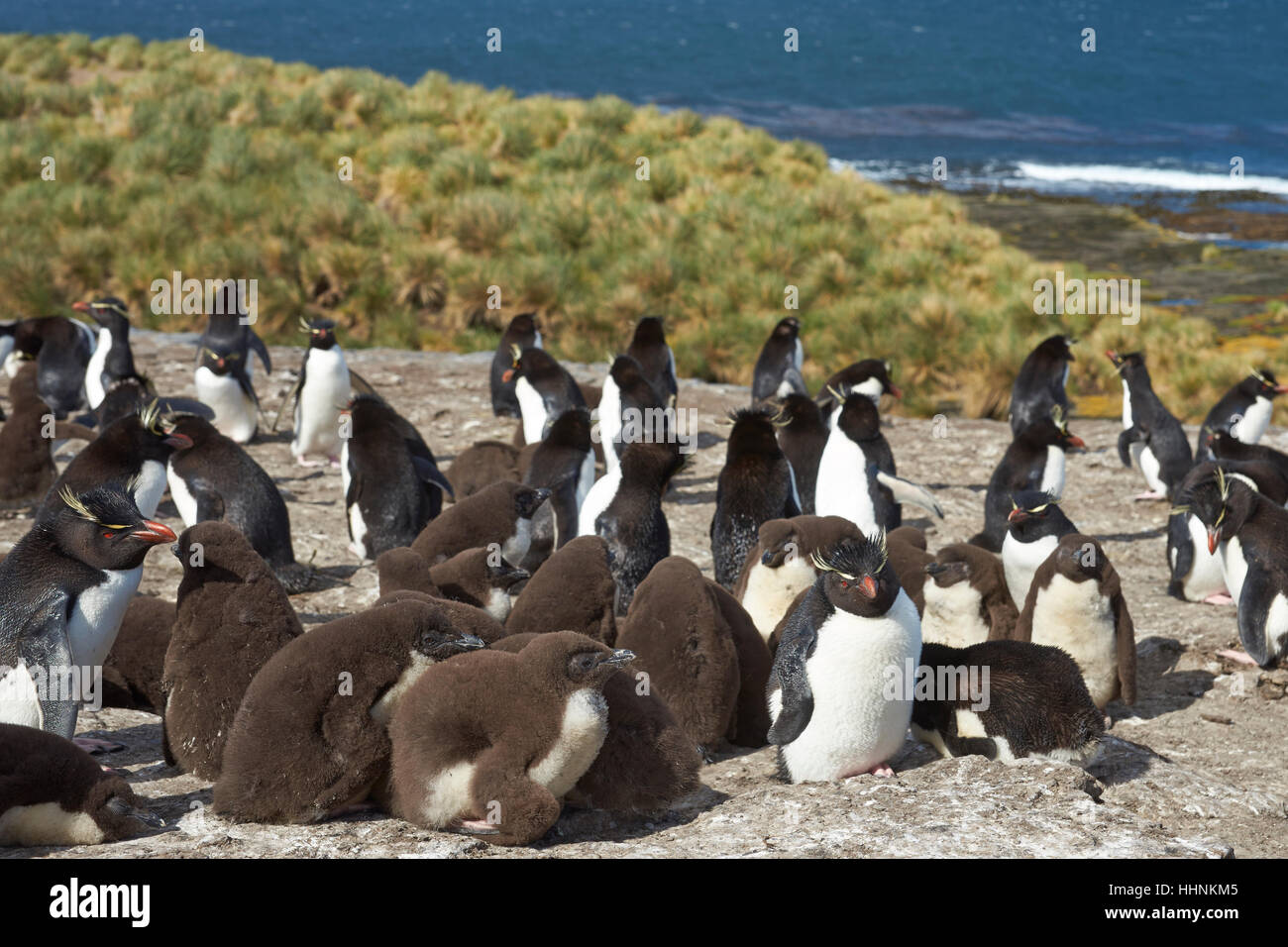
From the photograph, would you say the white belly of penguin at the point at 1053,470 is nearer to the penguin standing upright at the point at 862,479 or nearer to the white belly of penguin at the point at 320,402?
the penguin standing upright at the point at 862,479

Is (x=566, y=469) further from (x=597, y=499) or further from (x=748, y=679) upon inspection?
(x=748, y=679)

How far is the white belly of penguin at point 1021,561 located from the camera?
605 cm

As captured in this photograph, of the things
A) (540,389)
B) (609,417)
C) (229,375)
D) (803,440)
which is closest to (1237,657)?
(803,440)

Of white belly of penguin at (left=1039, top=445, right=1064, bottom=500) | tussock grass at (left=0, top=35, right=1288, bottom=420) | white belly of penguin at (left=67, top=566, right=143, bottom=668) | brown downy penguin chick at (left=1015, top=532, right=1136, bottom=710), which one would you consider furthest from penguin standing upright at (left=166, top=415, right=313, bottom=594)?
tussock grass at (left=0, top=35, right=1288, bottom=420)

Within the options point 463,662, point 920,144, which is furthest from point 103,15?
point 463,662

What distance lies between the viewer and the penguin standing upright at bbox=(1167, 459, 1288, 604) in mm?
6977

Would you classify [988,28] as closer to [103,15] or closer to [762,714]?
[103,15]

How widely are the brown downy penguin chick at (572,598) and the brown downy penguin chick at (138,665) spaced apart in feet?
4.20

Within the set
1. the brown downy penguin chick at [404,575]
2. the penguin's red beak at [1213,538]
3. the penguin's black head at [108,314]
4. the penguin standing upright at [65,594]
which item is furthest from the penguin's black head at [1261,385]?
the penguin's black head at [108,314]

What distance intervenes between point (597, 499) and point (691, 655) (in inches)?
92.4

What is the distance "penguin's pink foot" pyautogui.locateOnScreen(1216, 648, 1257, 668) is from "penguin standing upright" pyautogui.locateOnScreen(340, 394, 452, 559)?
4.22 metres

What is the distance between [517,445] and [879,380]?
2.68 meters

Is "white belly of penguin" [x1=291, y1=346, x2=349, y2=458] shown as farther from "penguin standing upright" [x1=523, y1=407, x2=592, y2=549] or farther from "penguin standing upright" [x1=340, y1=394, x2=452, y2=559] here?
"penguin standing upright" [x1=523, y1=407, x2=592, y2=549]

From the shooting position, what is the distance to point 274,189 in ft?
60.0
